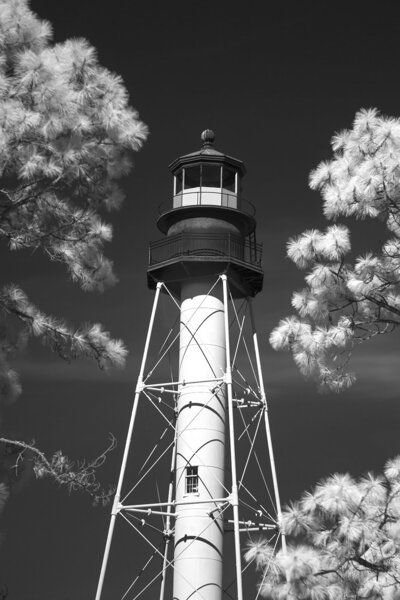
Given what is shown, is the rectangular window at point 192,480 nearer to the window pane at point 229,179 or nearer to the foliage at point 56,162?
the window pane at point 229,179

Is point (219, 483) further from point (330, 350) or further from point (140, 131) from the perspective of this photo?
point (140, 131)

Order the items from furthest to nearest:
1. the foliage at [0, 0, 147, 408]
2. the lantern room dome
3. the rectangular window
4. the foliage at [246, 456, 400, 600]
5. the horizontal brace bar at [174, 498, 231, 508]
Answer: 1. the lantern room dome
2. the rectangular window
3. the horizontal brace bar at [174, 498, 231, 508]
4. the foliage at [0, 0, 147, 408]
5. the foliage at [246, 456, 400, 600]

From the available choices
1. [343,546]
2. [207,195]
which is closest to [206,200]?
[207,195]

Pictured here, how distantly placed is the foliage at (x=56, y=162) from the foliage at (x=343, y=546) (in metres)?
3.82

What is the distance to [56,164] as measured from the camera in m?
12.7

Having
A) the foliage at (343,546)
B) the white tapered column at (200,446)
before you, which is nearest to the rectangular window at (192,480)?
the white tapered column at (200,446)

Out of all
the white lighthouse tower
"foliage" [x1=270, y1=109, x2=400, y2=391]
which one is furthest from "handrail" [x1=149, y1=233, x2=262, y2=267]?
"foliage" [x1=270, y1=109, x2=400, y2=391]

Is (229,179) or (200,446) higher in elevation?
(229,179)

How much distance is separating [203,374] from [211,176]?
21.7 ft

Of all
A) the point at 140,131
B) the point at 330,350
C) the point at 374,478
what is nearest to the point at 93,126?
the point at 140,131

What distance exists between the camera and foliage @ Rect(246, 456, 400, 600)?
10.9m

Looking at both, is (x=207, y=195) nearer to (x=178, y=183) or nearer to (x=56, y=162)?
(x=178, y=183)

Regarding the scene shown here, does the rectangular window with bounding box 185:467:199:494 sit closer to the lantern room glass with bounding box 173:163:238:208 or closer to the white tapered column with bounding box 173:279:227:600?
the white tapered column with bounding box 173:279:227:600

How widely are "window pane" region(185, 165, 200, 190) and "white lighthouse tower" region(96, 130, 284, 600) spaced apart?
34 mm
